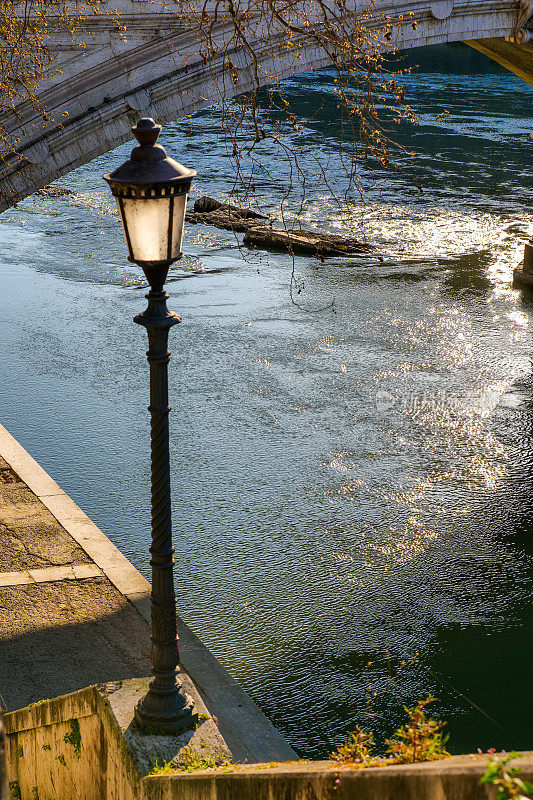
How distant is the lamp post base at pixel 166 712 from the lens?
13.4 ft

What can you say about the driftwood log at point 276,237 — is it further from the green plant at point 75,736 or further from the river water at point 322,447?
the green plant at point 75,736

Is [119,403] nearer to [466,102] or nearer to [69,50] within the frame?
[69,50]

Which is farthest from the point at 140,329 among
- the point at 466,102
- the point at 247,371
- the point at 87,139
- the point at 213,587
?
the point at 466,102

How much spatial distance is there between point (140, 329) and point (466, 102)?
3124 centimetres

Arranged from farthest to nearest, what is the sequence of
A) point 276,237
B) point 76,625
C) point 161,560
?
1. point 276,237
2. point 76,625
3. point 161,560

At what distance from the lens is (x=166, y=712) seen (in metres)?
4.12

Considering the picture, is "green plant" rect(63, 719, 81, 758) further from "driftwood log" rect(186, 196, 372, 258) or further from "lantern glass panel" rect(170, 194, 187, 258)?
"driftwood log" rect(186, 196, 372, 258)

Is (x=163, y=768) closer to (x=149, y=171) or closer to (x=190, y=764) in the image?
(x=190, y=764)

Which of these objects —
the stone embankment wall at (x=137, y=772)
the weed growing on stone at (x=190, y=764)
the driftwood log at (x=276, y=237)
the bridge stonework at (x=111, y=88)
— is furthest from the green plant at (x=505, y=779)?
the driftwood log at (x=276, y=237)

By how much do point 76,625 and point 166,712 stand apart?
2.39m

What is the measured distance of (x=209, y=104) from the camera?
9.85m

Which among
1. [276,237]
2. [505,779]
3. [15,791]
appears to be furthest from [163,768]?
[276,237]

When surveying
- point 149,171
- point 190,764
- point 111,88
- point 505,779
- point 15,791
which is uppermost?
point 111,88

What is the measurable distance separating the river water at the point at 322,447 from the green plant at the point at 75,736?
2.04 m
